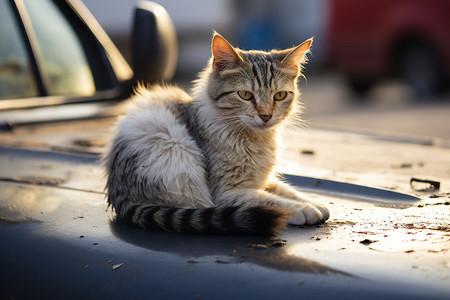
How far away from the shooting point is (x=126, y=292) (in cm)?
148

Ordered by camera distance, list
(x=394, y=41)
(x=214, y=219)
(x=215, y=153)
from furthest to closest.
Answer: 1. (x=394, y=41)
2. (x=215, y=153)
3. (x=214, y=219)

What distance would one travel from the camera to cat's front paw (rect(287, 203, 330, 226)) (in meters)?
1.97

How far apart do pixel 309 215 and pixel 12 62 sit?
2006 millimetres

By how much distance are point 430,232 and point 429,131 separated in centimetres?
710

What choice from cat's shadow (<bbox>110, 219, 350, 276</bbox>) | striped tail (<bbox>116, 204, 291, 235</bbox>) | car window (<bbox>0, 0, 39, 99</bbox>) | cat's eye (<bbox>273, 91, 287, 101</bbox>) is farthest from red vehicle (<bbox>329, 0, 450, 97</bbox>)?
cat's shadow (<bbox>110, 219, 350, 276</bbox>)

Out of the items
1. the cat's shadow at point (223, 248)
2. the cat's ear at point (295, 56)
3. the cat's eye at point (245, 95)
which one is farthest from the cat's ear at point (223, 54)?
the cat's shadow at point (223, 248)

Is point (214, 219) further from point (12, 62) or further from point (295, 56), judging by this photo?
point (12, 62)

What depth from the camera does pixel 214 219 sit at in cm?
188

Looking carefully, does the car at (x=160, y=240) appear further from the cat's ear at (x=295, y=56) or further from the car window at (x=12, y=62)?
the cat's ear at (x=295, y=56)

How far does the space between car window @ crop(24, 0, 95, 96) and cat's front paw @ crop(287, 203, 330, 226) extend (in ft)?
6.31

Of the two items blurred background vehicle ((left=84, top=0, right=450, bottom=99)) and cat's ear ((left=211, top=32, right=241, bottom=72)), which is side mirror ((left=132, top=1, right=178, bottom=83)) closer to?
cat's ear ((left=211, top=32, right=241, bottom=72))

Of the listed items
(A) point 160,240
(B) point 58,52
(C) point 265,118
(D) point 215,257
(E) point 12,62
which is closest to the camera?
(D) point 215,257

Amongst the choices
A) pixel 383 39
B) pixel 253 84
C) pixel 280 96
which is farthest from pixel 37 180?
pixel 383 39

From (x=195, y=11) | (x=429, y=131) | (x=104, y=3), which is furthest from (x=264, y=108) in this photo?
(x=195, y=11)
